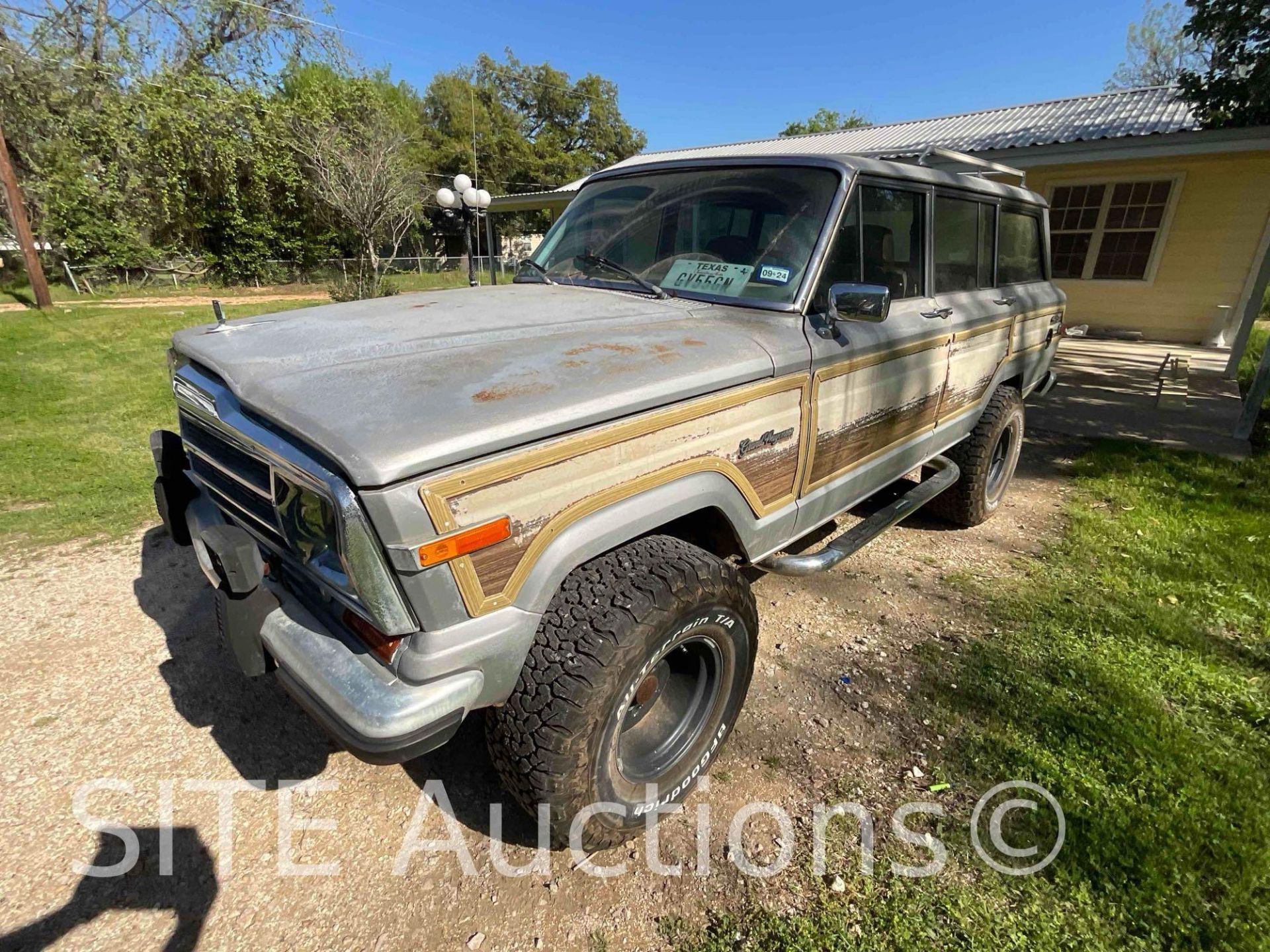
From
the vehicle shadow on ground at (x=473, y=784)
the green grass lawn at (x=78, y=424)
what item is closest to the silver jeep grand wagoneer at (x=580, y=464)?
the vehicle shadow on ground at (x=473, y=784)

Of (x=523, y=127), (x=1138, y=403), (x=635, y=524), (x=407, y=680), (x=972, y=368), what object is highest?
(x=523, y=127)

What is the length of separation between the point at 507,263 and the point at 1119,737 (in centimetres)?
3182

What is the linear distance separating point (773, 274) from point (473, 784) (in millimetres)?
2230

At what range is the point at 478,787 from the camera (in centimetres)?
230

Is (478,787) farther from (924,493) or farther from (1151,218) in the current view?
(1151,218)

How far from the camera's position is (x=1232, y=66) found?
287 inches

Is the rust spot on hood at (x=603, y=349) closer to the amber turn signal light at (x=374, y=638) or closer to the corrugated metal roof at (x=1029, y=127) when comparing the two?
the amber turn signal light at (x=374, y=638)

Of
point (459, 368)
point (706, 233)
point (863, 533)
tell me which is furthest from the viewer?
point (863, 533)

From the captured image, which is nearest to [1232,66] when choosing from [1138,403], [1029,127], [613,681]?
[1138,403]

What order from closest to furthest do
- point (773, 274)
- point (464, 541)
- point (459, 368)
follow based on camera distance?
point (464, 541), point (459, 368), point (773, 274)

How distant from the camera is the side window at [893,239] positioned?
2.75m

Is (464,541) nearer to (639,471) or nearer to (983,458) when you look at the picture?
(639,471)

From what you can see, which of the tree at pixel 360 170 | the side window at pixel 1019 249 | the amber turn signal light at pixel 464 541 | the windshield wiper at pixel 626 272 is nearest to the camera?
the amber turn signal light at pixel 464 541

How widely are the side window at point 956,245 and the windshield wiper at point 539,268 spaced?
76.4 inches
